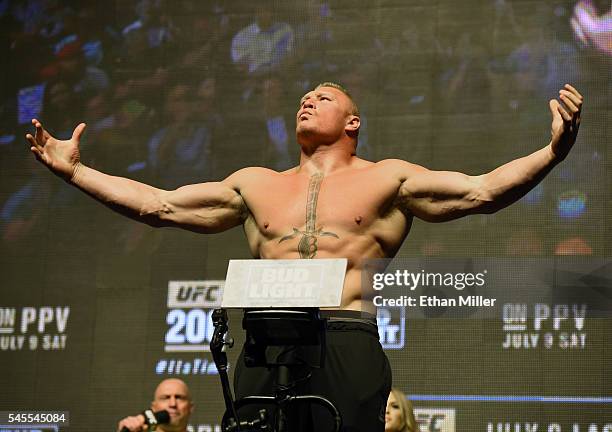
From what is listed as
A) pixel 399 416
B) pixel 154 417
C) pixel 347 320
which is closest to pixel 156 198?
pixel 347 320

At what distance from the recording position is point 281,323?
295 cm

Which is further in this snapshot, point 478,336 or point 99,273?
point 99,273

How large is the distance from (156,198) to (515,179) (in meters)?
1.25

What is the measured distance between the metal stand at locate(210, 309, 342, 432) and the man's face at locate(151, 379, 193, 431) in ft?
9.15

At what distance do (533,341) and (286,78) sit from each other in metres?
2.02

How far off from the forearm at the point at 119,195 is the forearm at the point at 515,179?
114 centimetres

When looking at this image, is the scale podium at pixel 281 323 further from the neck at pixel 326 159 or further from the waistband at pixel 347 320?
the neck at pixel 326 159

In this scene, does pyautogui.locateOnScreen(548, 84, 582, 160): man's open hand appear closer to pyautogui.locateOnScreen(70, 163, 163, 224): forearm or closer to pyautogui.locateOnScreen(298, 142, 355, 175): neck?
pyautogui.locateOnScreen(298, 142, 355, 175): neck

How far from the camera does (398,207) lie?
3.70 m

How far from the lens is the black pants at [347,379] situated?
3.28 metres

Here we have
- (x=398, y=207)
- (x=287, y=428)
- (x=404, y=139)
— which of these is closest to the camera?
(x=287, y=428)

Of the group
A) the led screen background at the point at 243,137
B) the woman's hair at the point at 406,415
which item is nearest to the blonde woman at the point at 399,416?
the woman's hair at the point at 406,415

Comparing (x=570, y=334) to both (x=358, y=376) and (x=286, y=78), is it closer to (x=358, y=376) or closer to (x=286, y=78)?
(x=286, y=78)

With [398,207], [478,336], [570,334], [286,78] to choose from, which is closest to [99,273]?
[286,78]
